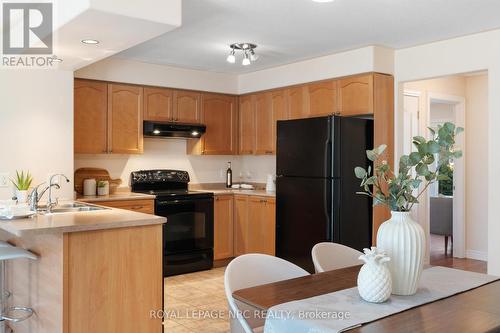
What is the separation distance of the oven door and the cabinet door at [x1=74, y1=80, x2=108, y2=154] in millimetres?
900

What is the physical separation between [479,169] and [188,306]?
4140 mm

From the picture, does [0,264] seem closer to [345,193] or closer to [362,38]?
[345,193]

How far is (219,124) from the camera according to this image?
573cm

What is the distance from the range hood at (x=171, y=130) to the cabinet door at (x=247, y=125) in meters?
0.58

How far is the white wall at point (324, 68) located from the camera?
4.36 m

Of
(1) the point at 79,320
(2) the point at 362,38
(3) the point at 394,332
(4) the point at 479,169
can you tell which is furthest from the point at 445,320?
(4) the point at 479,169

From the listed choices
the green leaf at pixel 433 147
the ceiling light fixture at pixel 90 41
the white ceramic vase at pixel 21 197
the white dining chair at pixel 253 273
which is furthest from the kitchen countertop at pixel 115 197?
the green leaf at pixel 433 147

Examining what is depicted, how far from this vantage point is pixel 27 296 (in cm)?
298

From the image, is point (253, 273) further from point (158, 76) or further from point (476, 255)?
point (476, 255)

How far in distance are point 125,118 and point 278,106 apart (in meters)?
1.77

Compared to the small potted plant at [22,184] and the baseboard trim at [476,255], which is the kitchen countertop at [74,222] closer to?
the small potted plant at [22,184]

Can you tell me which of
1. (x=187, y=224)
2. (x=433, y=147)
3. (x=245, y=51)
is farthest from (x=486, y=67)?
(x=187, y=224)

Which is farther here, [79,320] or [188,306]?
[188,306]

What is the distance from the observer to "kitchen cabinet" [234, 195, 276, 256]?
5012 millimetres
